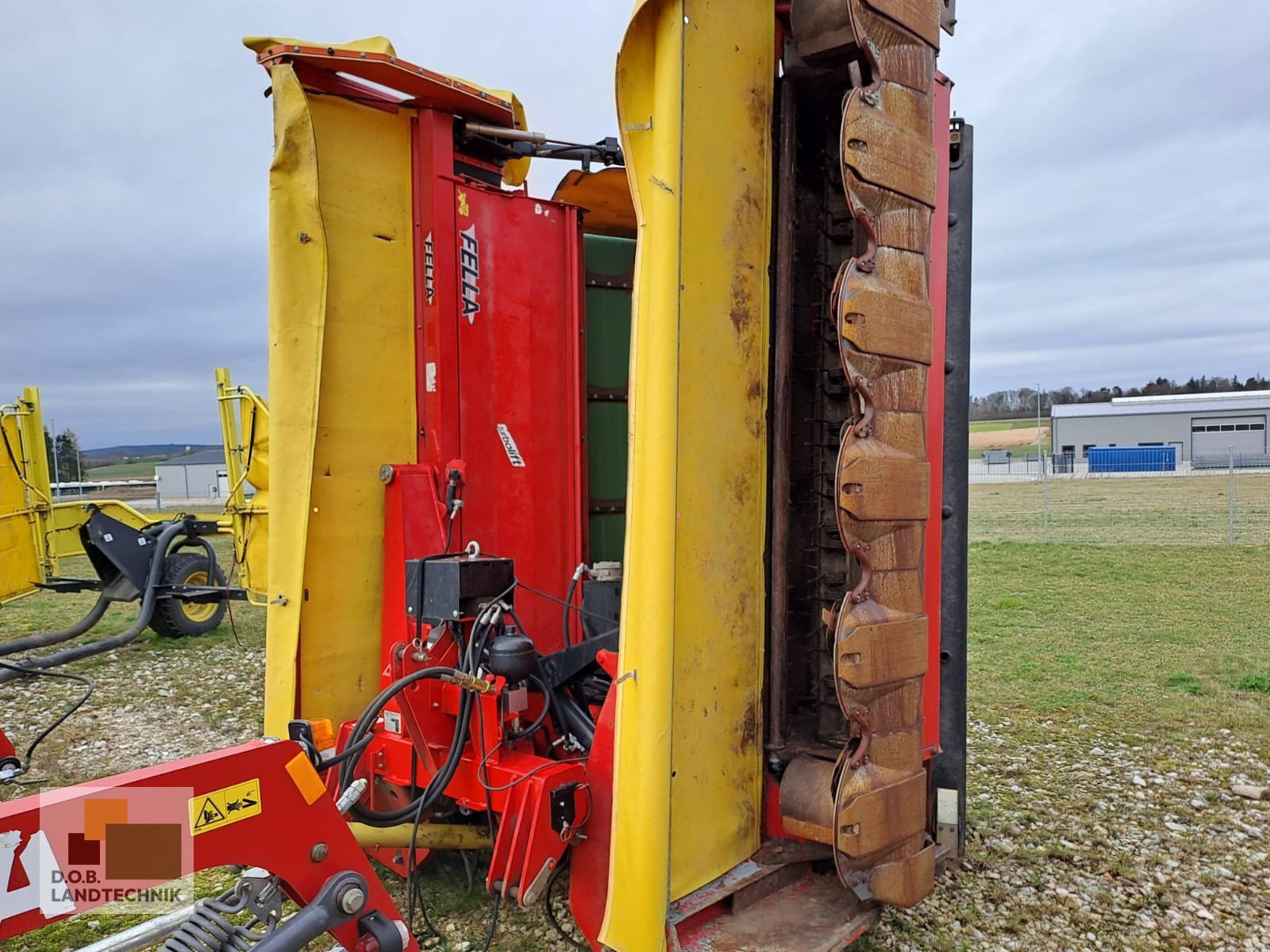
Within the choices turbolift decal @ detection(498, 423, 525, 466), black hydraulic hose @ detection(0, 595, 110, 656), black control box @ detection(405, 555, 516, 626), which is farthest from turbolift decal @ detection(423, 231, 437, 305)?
black hydraulic hose @ detection(0, 595, 110, 656)

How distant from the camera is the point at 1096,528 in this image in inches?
673

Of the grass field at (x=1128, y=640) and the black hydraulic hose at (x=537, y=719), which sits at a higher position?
the black hydraulic hose at (x=537, y=719)

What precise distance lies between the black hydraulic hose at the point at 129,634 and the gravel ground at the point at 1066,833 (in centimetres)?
44

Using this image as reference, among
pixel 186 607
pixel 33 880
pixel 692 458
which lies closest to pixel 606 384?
pixel 692 458

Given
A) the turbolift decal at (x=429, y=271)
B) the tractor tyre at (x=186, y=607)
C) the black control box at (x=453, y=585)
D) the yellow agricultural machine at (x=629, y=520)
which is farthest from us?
the tractor tyre at (x=186, y=607)

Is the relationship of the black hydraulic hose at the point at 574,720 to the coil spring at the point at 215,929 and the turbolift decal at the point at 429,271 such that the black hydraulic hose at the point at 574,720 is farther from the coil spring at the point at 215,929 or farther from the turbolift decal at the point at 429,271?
the turbolift decal at the point at 429,271

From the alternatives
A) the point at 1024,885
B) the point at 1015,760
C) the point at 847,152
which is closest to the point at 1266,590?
the point at 1015,760

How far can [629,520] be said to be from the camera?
224 centimetres

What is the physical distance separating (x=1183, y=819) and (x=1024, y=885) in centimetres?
113

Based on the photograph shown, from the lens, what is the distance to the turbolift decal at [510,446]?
349 centimetres

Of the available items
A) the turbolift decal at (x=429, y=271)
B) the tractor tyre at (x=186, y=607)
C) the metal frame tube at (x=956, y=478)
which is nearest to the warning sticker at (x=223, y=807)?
the turbolift decal at (x=429, y=271)

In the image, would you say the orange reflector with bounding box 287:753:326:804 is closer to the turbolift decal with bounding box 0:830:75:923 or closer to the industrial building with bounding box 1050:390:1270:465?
the turbolift decal with bounding box 0:830:75:923

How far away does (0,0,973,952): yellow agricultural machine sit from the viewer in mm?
2143

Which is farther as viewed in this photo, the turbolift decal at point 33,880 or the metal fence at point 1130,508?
the metal fence at point 1130,508
